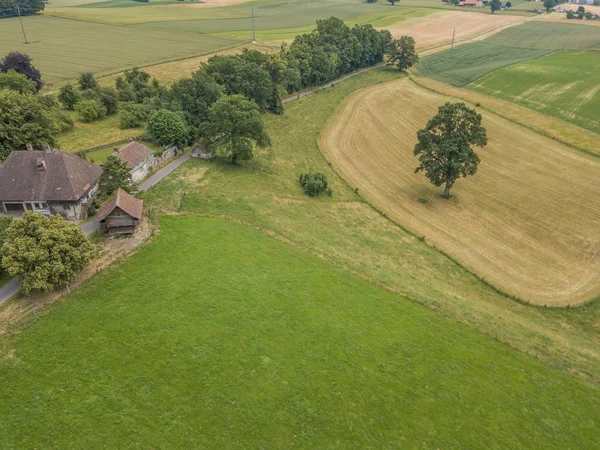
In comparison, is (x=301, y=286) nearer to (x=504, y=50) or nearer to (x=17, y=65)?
(x=17, y=65)

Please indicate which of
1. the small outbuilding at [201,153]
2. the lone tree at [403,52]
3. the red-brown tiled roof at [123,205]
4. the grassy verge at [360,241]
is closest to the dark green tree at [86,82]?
the small outbuilding at [201,153]

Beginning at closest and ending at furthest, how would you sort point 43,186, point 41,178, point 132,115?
point 43,186 < point 41,178 < point 132,115

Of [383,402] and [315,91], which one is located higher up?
[315,91]

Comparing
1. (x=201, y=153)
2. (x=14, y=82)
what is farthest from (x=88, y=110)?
(x=201, y=153)

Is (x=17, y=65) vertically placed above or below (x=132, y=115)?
above

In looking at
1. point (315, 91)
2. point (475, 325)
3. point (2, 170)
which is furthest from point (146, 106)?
point (475, 325)

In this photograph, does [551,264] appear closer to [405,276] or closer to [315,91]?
[405,276]

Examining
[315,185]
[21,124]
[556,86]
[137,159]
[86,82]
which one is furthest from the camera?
[556,86]
